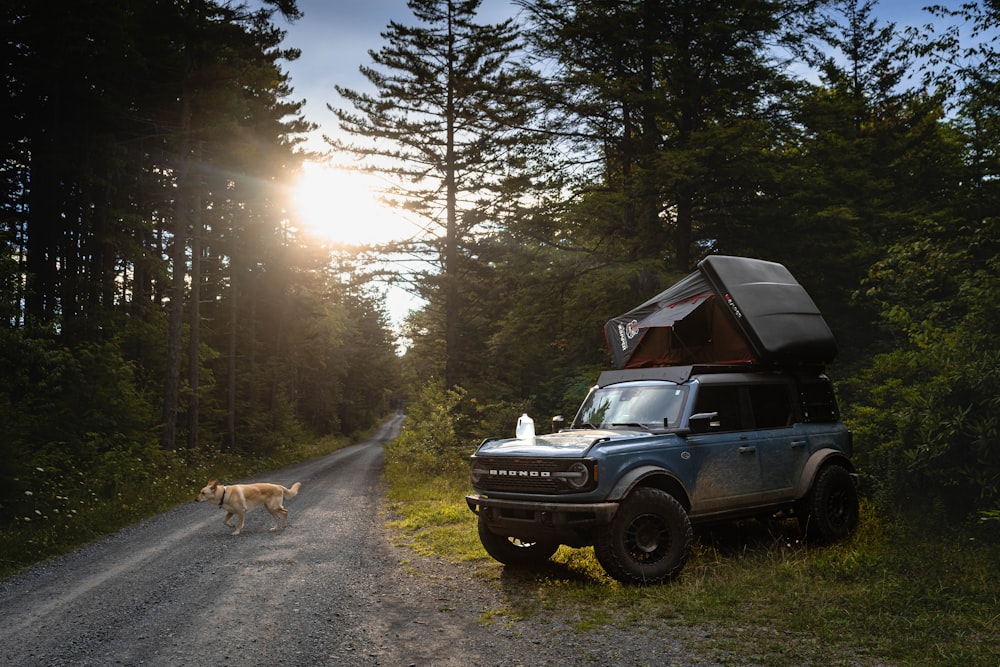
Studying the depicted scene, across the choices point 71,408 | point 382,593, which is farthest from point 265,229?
point 382,593

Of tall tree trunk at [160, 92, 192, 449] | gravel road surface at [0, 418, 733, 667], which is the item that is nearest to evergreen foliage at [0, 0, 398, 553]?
tall tree trunk at [160, 92, 192, 449]

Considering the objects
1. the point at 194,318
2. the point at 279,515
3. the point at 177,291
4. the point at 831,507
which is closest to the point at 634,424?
the point at 831,507

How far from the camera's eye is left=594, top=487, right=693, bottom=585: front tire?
633 cm

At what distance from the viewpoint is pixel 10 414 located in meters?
13.9

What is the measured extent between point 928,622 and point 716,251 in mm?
13956

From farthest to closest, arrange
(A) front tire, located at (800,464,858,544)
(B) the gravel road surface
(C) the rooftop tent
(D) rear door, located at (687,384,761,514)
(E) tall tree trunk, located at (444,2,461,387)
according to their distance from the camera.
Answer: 1. (E) tall tree trunk, located at (444,2,461,387)
2. (C) the rooftop tent
3. (A) front tire, located at (800,464,858,544)
4. (D) rear door, located at (687,384,761,514)
5. (B) the gravel road surface

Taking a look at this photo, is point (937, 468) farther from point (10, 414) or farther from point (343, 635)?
point (10, 414)

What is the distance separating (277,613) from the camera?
598 centimetres

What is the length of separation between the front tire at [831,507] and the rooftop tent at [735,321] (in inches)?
58.8

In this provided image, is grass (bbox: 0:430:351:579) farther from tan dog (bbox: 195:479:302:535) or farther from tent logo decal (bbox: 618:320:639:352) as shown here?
tent logo decal (bbox: 618:320:639:352)

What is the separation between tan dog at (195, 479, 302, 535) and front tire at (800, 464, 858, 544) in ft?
25.7

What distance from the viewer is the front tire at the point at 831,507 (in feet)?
25.6

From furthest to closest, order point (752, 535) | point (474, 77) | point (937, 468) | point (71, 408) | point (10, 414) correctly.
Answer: point (474, 77)
point (71, 408)
point (10, 414)
point (752, 535)
point (937, 468)

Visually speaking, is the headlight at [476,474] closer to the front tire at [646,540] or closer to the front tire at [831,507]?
the front tire at [646,540]
